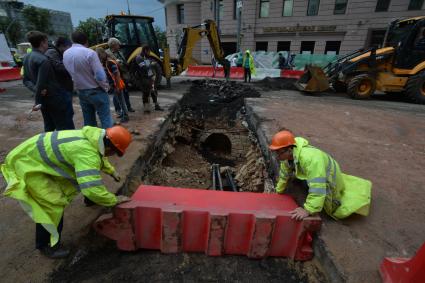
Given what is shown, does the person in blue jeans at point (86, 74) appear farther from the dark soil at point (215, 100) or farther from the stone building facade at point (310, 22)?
the stone building facade at point (310, 22)

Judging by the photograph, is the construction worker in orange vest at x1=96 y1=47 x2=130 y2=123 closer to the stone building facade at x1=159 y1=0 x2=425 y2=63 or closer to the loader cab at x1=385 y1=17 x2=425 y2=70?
the loader cab at x1=385 y1=17 x2=425 y2=70

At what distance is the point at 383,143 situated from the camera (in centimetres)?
492

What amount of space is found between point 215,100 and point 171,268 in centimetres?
725

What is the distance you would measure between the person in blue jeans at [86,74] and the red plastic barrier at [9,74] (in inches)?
500

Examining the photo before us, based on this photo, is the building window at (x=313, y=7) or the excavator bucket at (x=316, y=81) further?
the building window at (x=313, y=7)

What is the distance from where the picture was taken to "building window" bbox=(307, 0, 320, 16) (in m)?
19.5

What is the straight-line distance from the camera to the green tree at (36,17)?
36.3 meters

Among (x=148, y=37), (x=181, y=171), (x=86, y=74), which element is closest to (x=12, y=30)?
(x=148, y=37)

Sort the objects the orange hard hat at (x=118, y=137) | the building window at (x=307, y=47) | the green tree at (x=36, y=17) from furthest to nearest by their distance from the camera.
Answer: the green tree at (x=36, y=17), the building window at (x=307, y=47), the orange hard hat at (x=118, y=137)

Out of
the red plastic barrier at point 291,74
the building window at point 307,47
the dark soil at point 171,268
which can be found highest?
the building window at point 307,47

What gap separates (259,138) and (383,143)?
2.53m

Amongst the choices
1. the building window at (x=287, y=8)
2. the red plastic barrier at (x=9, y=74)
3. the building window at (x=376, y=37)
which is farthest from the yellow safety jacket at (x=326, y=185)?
the building window at (x=287, y=8)

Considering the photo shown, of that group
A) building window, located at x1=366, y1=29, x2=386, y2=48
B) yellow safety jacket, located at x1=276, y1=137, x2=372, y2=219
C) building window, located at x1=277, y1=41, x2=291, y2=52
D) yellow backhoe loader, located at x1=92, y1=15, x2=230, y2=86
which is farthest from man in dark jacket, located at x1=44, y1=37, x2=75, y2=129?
building window, located at x1=366, y1=29, x2=386, y2=48

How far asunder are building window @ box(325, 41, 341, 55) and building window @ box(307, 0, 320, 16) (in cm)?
268
